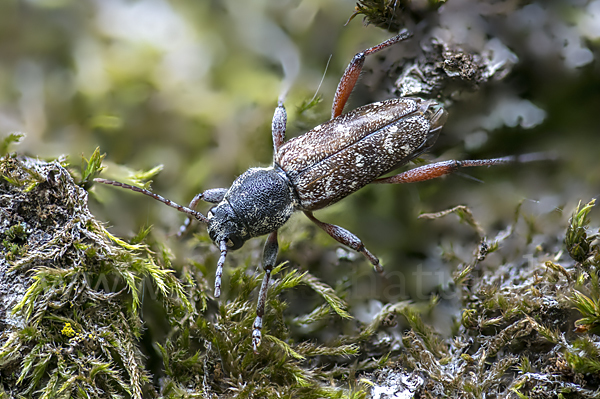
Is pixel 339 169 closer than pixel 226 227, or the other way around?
pixel 226 227

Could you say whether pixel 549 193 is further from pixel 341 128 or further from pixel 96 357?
pixel 96 357

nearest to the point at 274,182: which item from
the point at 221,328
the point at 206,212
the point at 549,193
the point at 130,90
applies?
Result: the point at 206,212

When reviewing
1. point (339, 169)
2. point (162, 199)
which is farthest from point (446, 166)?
point (162, 199)

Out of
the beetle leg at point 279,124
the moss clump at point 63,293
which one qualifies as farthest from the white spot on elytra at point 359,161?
the moss clump at point 63,293

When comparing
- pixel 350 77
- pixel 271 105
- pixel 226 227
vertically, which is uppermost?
pixel 350 77

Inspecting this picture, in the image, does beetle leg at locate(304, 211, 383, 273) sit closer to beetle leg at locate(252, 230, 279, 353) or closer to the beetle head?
beetle leg at locate(252, 230, 279, 353)

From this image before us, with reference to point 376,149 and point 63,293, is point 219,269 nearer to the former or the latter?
point 63,293
